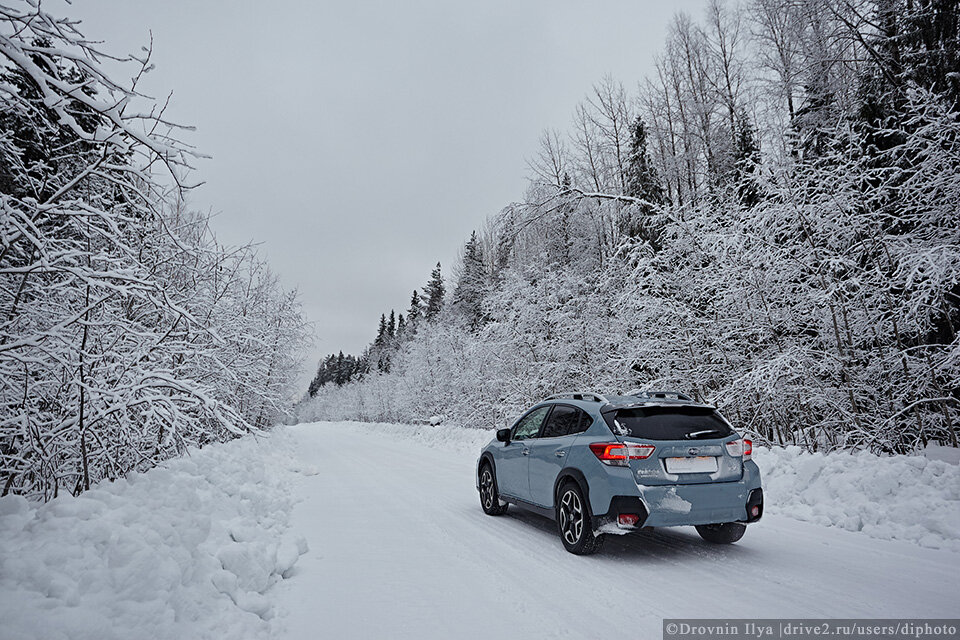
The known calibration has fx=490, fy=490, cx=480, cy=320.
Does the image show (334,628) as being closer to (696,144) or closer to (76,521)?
(76,521)

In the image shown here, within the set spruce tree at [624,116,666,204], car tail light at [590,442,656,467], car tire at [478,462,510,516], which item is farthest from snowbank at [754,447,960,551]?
spruce tree at [624,116,666,204]

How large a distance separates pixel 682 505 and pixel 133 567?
4.65 meters

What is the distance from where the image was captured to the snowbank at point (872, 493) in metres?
5.63

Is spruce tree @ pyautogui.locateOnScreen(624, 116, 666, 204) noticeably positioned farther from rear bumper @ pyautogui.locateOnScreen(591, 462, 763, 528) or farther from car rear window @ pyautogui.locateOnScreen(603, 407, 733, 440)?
rear bumper @ pyautogui.locateOnScreen(591, 462, 763, 528)

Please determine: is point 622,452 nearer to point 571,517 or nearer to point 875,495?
point 571,517

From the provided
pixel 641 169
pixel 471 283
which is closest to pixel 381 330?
pixel 471 283

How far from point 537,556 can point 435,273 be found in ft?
190

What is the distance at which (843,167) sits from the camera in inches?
319

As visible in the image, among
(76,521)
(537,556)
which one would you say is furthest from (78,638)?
(537,556)

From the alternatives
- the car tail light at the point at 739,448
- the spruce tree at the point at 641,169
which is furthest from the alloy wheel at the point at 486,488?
the spruce tree at the point at 641,169

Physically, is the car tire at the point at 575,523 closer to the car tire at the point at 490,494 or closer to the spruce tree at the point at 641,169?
the car tire at the point at 490,494

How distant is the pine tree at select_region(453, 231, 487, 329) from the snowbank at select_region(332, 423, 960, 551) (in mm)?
31008

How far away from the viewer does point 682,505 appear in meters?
4.95

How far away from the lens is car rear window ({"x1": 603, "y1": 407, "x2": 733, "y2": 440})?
207 inches
